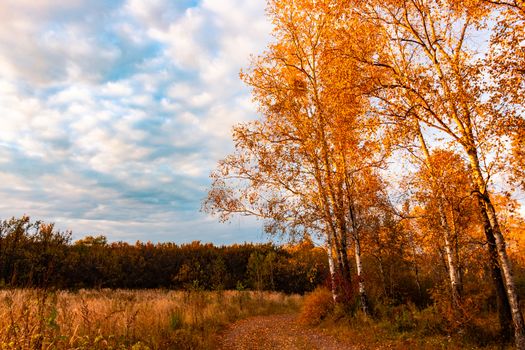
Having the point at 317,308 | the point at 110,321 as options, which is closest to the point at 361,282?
the point at 317,308

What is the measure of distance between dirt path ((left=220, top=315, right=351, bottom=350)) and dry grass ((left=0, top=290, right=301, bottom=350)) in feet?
2.05

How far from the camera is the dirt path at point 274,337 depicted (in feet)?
34.1

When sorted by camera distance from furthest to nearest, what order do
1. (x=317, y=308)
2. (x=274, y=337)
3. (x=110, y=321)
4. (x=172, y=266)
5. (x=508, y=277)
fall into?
1. (x=172, y=266)
2. (x=317, y=308)
3. (x=274, y=337)
4. (x=110, y=321)
5. (x=508, y=277)

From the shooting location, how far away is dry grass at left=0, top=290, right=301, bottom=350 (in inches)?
211

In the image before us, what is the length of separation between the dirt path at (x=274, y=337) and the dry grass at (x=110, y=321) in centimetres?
62

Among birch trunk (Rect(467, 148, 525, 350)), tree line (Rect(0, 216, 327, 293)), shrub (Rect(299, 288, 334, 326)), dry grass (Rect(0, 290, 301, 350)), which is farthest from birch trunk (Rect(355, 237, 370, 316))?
tree line (Rect(0, 216, 327, 293))

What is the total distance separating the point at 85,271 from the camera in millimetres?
26656

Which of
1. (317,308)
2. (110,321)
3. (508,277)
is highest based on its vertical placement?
(508,277)

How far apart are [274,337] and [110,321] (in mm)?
5148

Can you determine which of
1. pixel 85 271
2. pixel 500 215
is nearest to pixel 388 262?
pixel 500 215

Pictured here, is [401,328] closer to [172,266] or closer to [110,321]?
[110,321]

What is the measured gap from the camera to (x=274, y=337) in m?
11.5

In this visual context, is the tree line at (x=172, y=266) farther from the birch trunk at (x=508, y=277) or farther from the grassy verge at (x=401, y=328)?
the birch trunk at (x=508, y=277)

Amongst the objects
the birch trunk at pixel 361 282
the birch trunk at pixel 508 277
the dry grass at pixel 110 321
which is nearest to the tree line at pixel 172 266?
the dry grass at pixel 110 321
